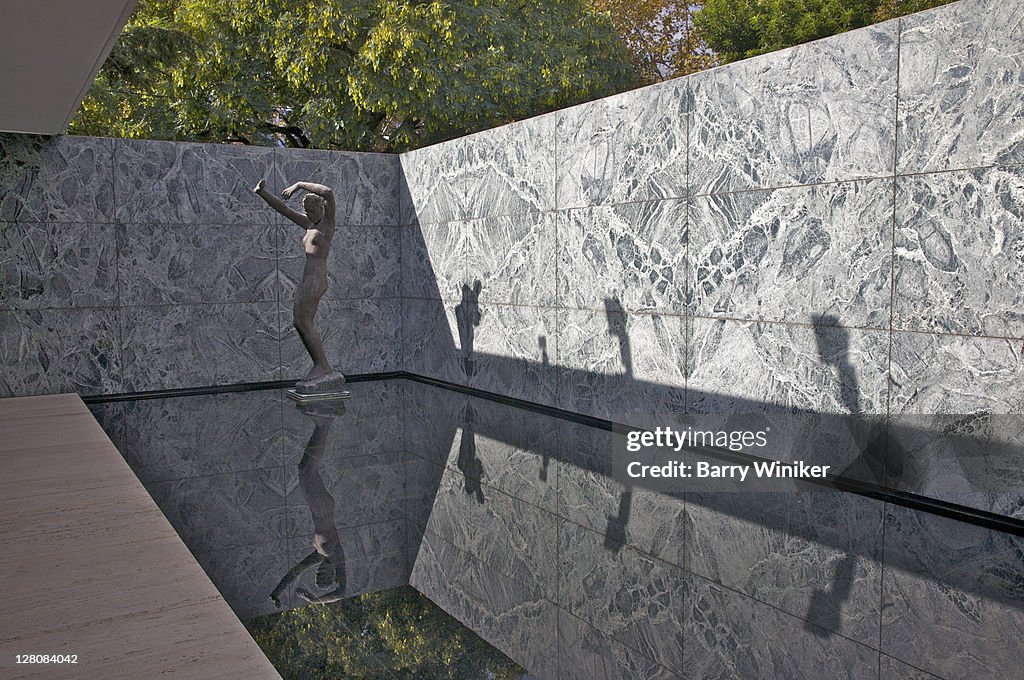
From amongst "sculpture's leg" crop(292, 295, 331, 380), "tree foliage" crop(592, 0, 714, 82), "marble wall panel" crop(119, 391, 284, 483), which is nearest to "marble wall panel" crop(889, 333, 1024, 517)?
"marble wall panel" crop(119, 391, 284, 483)

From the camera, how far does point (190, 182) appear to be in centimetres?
A: 916

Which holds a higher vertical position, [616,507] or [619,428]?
[616,507]

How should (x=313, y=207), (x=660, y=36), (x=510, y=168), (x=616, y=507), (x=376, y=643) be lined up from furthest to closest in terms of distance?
(x=660, y=36) → (x=313, y=207) → (x=510, y=168) → (x=616, y=507) → (x=376, y=643)

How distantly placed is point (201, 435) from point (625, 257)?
3561mm

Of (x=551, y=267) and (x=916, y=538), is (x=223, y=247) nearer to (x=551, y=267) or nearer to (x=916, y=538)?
(x=551, y=267)

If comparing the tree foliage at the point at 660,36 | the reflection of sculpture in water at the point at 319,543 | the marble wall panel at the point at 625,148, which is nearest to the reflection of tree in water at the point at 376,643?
the reflection of sculpture in water at the point at 319,543

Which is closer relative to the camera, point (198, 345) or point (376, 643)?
point (376, 643)

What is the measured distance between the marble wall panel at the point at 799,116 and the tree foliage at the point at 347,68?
9.83 metres

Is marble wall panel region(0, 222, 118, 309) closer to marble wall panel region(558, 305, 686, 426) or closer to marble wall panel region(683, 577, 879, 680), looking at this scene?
marble wall panel region(558, 305, 686, 426)

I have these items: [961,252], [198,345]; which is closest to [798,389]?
[961,252]

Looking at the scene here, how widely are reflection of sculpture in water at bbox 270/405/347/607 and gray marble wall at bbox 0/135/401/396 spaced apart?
3407mm

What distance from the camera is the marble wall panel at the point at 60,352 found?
27.8 feet

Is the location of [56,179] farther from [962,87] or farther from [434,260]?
[962,87]

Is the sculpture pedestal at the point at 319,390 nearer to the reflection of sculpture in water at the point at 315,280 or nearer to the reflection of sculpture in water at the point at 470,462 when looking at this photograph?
the reflection of sculpture in water at the point at 315,280
